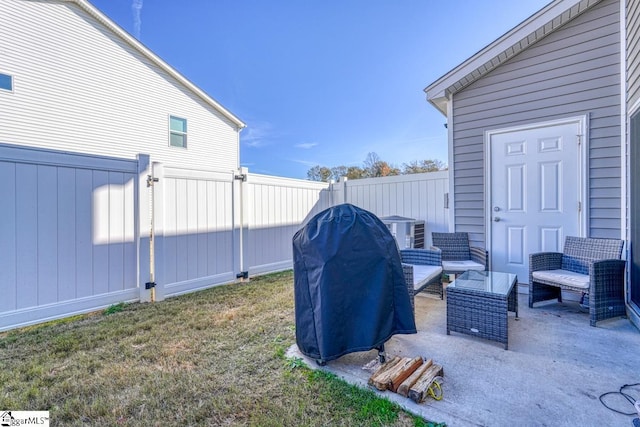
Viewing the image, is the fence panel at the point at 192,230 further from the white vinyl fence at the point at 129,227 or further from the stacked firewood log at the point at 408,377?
the stacked firewood log at the point at 408,377

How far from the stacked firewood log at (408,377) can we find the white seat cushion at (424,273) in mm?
886

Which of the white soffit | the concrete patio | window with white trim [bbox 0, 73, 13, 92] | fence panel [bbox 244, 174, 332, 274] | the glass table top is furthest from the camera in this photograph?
→ window with white trim [bbox 0, 73, 13, 92]

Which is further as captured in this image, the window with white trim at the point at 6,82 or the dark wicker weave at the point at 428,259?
the window with white trim at the point at 6,82

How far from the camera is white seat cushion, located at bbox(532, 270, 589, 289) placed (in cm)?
307

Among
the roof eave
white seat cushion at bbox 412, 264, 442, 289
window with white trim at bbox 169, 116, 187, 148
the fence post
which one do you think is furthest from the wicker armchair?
the roof eave

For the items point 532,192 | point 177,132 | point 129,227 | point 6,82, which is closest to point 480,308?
point 532,192

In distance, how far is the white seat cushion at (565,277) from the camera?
10.1 ft

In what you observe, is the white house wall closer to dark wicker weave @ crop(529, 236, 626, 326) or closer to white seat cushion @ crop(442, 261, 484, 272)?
white seat cushion @ crop(442, 261, 484, 272)

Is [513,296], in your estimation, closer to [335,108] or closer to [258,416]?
[258,416]

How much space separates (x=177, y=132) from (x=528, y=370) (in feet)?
31.0

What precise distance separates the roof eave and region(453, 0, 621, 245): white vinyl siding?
7.55m

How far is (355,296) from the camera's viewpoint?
2129 millimetres

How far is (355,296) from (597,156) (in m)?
3.50

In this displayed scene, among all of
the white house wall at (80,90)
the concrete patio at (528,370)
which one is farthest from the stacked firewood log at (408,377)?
the white house wall at (80,90)
